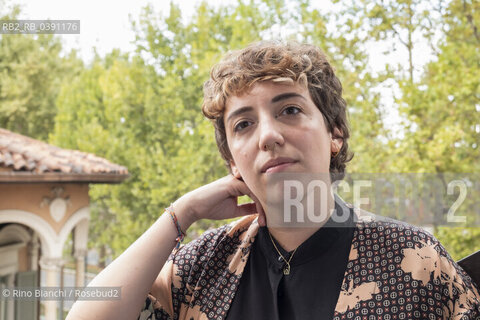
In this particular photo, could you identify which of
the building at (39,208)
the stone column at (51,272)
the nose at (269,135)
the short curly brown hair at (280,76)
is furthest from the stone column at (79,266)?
the nose at (269,135)

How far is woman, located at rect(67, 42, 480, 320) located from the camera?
977mm

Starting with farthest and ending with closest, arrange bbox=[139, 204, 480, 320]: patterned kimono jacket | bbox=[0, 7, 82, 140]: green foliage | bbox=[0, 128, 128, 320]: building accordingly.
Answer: bbox=[0, 7, 82, 140]: green foliage < bbox=[0, 128, 128, 320]: building < bbox=[139, 204, 480, 320]: patterned kimono jacket

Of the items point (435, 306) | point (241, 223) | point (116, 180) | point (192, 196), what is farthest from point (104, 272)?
point (116, 180)

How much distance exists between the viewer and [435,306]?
940 millimetres

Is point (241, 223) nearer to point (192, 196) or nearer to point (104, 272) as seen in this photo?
point (192, 196)

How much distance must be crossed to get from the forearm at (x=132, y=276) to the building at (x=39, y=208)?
115 inches

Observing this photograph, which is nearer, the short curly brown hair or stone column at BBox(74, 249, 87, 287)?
the short curly brown hair

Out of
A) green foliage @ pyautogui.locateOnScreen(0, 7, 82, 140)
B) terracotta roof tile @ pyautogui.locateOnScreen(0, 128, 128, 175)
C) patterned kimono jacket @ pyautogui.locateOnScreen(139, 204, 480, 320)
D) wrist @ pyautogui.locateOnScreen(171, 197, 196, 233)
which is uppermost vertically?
green foliage @ pyautogui.locateOnScreen(0, 7, 82, 140)

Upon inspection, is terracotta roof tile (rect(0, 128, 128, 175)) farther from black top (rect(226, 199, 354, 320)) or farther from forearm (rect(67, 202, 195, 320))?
black top (rect(226, 199, 354, 320))

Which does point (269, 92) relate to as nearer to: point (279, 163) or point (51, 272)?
point (279, 163)

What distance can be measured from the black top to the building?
122 inches

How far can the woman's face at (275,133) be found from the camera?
103cm

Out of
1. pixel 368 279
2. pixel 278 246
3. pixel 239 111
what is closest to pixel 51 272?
pixel 278 246

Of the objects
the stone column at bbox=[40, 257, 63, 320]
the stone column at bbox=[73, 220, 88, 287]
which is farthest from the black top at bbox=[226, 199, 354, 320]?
the stone column at bbox=[73, 220, 88, 287]
